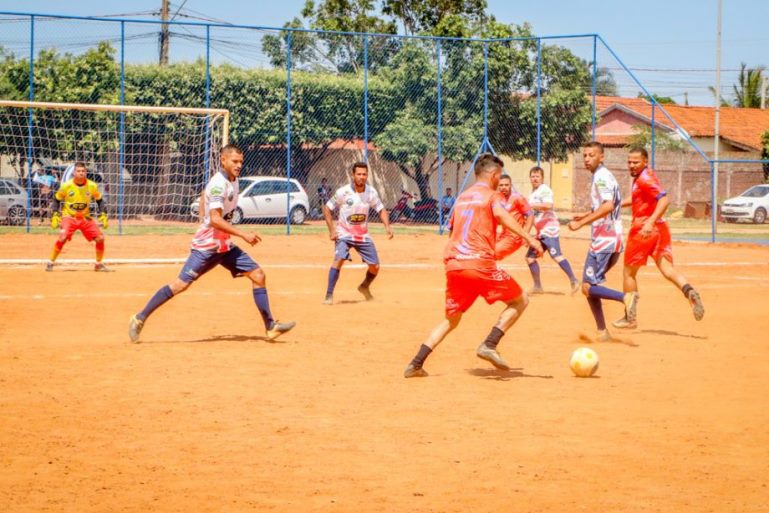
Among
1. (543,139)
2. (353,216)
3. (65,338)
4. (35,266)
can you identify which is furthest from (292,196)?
(65,338)

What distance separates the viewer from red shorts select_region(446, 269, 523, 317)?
29.8ft

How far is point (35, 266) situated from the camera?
19.8m

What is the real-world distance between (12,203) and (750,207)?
88.9 ft

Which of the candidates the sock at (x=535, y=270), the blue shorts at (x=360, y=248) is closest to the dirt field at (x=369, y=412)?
the blue shorts at (x=360, y=248)

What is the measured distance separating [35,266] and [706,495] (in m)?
16.1

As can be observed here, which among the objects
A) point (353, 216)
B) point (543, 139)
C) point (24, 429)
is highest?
point (543, 139)

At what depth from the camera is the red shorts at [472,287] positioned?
907 centimetres

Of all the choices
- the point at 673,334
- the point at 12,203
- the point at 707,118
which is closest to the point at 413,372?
the point at 673,334

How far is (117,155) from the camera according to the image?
1131 inches

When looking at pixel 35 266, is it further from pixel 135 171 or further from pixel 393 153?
pixel 393 153

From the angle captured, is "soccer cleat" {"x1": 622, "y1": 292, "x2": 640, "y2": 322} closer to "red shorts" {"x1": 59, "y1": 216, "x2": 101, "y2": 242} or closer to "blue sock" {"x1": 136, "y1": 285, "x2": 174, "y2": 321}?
"blue sock" {"x1": 136, "y1": 285, "x2": 174, "y2": 321}

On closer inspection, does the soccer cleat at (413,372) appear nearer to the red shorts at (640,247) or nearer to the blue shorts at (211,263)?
the blue shorts at (211,263)

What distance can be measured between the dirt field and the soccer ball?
170mm

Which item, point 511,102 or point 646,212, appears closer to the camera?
point 646,212
